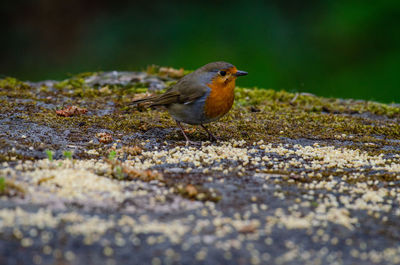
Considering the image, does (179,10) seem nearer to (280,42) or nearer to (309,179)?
(280,42)

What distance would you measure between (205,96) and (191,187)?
6.67 feet

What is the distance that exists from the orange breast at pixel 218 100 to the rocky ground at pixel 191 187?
34 centimetres

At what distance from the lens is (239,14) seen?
1067cm

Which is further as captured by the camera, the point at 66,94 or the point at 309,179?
the point at 66,94

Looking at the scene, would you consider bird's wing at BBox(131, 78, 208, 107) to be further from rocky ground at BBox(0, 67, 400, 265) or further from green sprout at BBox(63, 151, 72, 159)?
green sprout at BBox(63, 151, 72, 159)

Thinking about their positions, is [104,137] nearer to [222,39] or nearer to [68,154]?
[68,154]

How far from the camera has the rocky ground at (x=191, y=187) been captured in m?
2.55

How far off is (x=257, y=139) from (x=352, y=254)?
9.05 ft

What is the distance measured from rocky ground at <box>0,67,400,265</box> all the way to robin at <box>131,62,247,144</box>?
28 centimetres

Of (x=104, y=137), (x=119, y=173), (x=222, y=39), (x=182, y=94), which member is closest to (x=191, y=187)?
(x=119, y=173)

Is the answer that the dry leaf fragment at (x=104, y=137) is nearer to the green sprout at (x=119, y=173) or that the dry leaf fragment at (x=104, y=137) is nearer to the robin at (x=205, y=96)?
the robin at (x=205, y=96)

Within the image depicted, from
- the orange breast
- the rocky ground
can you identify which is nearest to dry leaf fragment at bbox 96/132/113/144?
the rocky ground

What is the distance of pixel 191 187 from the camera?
3.36 metres

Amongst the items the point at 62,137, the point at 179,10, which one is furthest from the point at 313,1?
the point at 62,137
